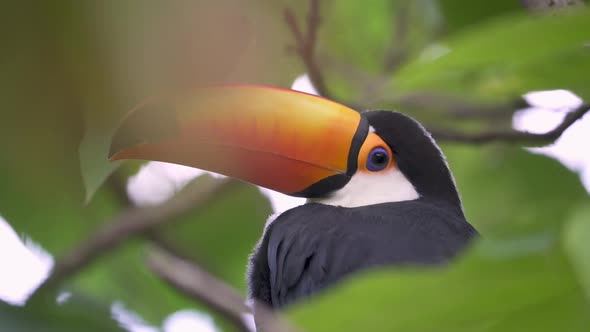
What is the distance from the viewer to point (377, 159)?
310cm

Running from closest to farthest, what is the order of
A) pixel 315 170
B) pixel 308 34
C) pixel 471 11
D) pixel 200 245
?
pixel 471 11, pixel 308 34, pixel 315 170, pixel 200 245

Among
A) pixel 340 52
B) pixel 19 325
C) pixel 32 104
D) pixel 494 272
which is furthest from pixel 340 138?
pixel 494 272

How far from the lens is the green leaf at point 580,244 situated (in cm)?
69

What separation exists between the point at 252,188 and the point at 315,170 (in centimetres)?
31

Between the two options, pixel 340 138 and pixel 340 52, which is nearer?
pixel 340 138

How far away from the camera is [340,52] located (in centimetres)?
319

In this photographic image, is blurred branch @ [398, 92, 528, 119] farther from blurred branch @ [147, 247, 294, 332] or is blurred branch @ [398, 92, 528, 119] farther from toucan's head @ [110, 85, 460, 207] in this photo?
blurred branch @ [147, 247, 294, 332]

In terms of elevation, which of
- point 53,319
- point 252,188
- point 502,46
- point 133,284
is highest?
point 502,46

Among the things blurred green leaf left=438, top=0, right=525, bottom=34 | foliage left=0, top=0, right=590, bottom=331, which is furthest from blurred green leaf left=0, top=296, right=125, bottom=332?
blurred green leaf left=438, top=0, right=525, bottom=34

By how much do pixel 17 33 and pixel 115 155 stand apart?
2.53ft

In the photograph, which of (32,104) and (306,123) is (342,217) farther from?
(32,104)

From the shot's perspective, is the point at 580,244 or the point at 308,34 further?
the point at 308,34

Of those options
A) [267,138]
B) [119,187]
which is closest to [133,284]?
[119,187]

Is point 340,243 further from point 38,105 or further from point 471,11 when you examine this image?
point 38,105
